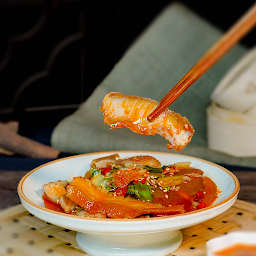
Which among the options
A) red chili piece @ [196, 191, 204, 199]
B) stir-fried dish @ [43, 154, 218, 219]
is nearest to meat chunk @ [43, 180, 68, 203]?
stir-fried dish @ [43, 154, 218, 219]

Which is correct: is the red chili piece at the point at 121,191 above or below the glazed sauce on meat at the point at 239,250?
below

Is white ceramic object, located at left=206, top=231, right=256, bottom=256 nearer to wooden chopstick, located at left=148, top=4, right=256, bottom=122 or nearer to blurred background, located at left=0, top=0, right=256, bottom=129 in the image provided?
wooden chopstick, located at left=148, top=4, right=256, bottom=122

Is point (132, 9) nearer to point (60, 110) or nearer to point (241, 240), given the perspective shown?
point (60, 110)

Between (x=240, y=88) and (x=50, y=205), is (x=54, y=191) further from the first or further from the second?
(x=240, y=88)

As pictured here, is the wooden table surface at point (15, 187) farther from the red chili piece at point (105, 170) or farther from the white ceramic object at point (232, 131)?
the red chili piece at point (105, 170)

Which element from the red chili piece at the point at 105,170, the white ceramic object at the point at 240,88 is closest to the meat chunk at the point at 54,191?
the red chili piece at the point at 105,170

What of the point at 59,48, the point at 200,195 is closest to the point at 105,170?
the point at 200,195

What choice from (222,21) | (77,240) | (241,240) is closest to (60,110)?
(222,21)
